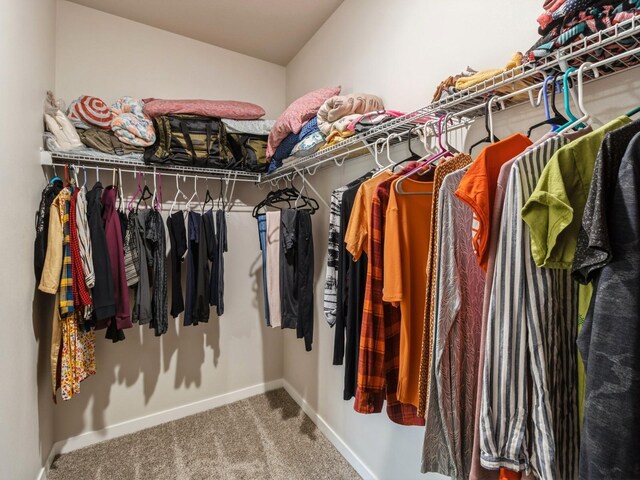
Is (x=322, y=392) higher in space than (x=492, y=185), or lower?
lower

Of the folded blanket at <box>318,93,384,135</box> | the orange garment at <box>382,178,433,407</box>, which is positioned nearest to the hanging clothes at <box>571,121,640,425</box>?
the orange garment at <box>382,178,433,407</box>

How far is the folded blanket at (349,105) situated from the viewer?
1529 millimetres

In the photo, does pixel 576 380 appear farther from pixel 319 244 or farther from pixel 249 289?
pixel 249 289

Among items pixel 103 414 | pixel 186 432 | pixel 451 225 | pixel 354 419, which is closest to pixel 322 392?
pixel 354 419

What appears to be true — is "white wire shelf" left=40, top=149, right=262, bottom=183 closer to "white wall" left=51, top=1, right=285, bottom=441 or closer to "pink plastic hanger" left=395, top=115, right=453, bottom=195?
"white wall" left=51, top=1, right=285, bottom=441

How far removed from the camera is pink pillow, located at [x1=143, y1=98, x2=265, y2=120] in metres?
1.97

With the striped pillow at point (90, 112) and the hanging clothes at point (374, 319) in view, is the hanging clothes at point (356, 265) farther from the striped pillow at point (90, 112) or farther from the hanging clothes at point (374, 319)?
the striped pillow at point (90, 112)

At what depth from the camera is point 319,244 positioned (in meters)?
2.14

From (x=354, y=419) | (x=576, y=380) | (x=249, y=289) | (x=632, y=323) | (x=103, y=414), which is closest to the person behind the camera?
(x=632, y=323)

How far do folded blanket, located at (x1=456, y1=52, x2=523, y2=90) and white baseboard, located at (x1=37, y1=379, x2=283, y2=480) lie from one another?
2.59 metres

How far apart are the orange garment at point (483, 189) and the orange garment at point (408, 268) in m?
0.33

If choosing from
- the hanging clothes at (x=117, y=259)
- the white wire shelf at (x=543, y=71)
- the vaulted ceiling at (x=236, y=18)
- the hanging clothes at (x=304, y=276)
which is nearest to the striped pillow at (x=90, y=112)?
the hanging clothes at (x=117, y=259)

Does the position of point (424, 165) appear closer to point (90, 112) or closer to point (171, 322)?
point (90, 112)

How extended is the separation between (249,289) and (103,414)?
1.26 metres
